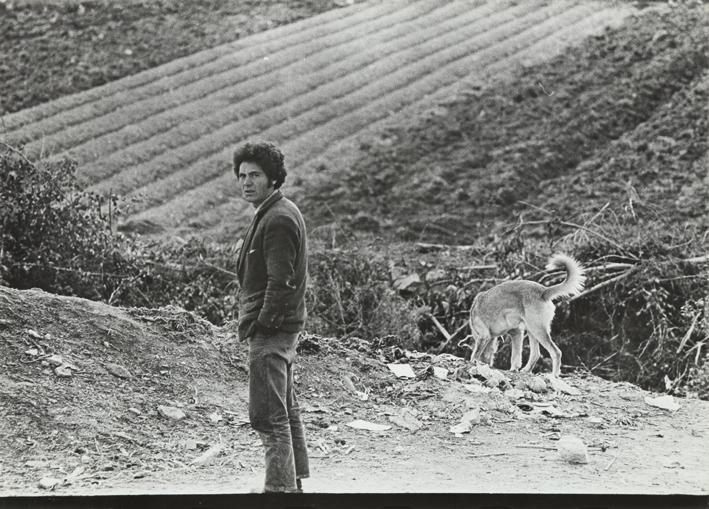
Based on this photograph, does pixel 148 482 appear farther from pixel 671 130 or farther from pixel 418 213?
pixel 671 130

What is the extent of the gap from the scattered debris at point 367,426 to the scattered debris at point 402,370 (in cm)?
86

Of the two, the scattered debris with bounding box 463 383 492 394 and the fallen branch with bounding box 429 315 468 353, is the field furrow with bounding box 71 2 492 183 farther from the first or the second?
the scattered debris with bounding box 463 383 492 394

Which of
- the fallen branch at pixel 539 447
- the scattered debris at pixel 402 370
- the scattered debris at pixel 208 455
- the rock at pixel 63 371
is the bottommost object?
the fallen branch at pixel 539 447

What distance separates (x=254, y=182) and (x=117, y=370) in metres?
2.35

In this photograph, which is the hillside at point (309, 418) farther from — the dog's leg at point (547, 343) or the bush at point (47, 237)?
the bush at point (47, 237)

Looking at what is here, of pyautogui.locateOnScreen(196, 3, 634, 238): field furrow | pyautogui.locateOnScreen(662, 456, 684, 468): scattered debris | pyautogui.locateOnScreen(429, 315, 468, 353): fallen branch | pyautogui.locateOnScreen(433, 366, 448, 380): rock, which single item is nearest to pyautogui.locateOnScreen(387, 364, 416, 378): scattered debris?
pyautogui.locateOnScreen(433, 366, 448, 380): rock

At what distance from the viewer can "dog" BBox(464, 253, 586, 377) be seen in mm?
6695

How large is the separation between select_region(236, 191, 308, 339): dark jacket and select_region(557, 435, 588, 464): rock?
79.6 inches

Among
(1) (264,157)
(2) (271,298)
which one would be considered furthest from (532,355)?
(1) (264,157)

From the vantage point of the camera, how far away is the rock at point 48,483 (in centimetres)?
421

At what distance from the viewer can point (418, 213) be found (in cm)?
1243

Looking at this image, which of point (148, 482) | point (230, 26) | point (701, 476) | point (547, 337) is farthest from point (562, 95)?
point (148, 482)

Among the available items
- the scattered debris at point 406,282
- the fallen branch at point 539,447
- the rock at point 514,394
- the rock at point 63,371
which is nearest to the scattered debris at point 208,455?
the rock at point 63,371

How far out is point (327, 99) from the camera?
44.5 ft
